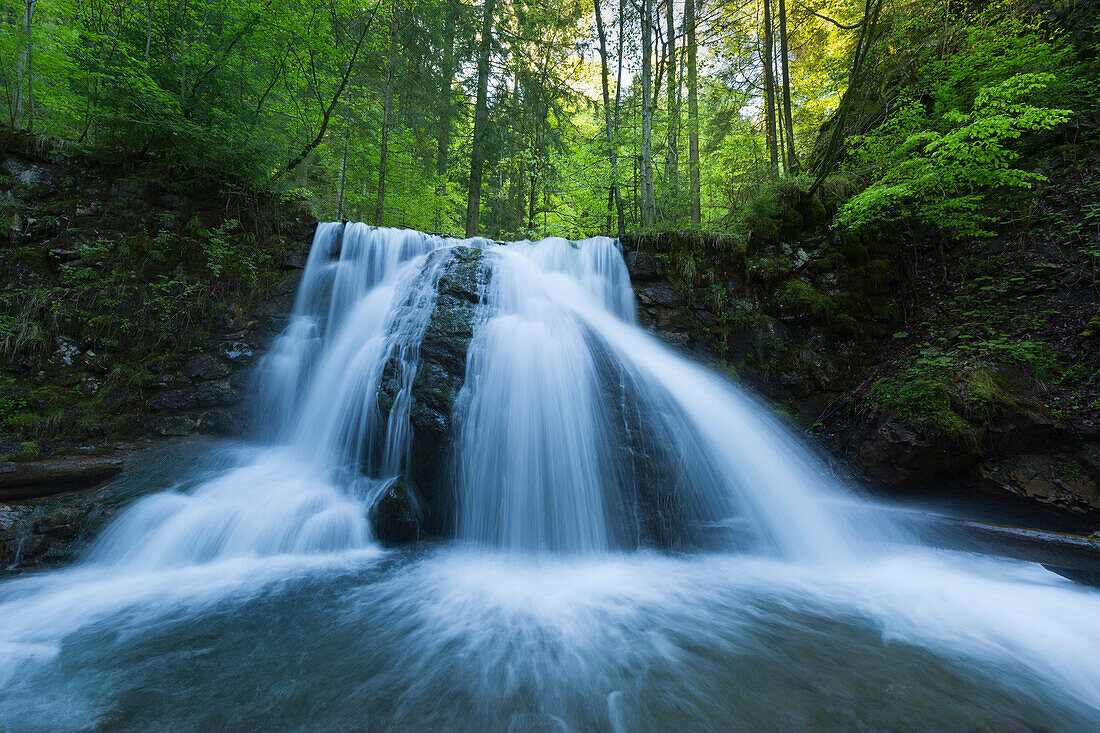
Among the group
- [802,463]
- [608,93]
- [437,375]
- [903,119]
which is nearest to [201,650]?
[437,375]

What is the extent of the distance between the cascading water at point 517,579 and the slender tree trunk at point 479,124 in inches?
241

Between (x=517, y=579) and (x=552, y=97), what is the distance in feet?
47.6

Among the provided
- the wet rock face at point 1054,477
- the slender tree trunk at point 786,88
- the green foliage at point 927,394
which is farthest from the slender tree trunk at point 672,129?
the wet rock face at point 1054,477

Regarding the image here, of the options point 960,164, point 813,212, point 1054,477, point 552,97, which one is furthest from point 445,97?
point 1054,477

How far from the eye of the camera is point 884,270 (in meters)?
6.60

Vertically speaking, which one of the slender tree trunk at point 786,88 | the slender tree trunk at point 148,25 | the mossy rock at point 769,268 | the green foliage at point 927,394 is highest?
the slender tree trunk at point 786,88

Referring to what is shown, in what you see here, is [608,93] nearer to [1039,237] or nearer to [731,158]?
[731,158]

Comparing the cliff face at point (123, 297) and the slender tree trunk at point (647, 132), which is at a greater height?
the slender tree trunk at point (647, 132)

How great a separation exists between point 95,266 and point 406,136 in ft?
27.6

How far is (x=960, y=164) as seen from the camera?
5223 millimetres

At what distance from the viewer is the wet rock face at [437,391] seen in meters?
4.28

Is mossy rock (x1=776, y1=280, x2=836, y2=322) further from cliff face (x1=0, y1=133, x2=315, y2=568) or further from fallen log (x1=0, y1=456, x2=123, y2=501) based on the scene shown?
fallen log (x1=0, y1=456, x2=123, y2=501)

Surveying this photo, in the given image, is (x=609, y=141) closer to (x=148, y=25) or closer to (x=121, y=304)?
(x=148, y=25)

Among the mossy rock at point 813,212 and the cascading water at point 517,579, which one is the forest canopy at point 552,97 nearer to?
the mossy rock at point 813,212
